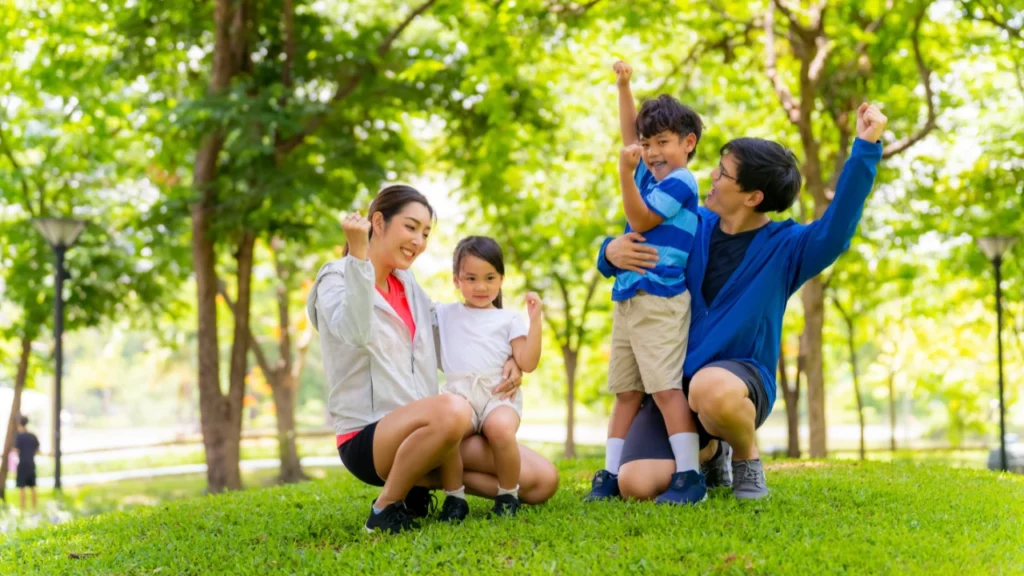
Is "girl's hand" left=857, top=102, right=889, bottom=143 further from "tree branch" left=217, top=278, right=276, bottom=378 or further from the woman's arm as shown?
"tree branch" left=217, top=278, right=276, bottom=378

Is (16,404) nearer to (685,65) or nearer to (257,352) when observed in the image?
(257,352)

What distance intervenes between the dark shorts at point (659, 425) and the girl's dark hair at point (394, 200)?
144cm

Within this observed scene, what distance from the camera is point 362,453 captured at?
4.23 metres

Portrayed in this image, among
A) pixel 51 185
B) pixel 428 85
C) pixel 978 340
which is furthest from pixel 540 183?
pixel 978 340

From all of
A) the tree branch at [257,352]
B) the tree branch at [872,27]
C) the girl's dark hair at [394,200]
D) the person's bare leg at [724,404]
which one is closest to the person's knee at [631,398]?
the person's bare leg at [724,404]

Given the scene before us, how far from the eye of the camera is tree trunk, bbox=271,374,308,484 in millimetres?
18281

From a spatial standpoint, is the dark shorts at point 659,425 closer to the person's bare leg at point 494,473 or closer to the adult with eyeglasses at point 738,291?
the adult with eyeglasses at point 738,291

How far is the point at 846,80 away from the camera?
11.4 m

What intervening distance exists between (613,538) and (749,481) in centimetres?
91

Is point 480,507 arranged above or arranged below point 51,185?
below

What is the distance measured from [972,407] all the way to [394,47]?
19.0m

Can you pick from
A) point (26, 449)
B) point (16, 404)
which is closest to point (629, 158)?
point (26, 449)

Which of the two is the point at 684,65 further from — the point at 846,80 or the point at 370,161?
the point at 370,161

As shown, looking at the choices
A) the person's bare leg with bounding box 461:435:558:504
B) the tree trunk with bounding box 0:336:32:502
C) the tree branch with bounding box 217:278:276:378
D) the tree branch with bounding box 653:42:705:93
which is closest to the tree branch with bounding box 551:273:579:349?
the tree branch with bounding box 217:278:276:378
